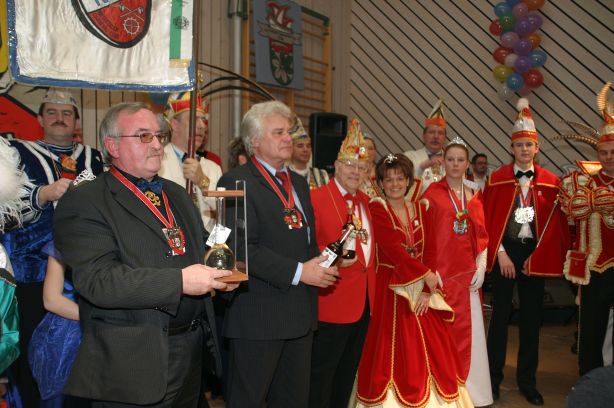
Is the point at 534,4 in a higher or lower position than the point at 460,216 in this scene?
higher

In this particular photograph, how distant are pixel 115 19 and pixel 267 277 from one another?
1.30 m

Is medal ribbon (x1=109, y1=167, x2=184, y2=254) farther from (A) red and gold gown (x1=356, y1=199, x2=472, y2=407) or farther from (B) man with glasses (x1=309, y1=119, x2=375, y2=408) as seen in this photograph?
(A) red and gold gown (x1=356, y1=199, x2=472, y2=407)

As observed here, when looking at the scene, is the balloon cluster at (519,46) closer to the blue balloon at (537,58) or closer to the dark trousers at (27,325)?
the blue balloon at (537,58)

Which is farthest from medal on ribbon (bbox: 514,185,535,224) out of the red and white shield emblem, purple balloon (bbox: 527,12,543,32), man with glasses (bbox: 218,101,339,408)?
purple balloon (bbox: 527,12,543,32)

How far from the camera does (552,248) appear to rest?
3797mm

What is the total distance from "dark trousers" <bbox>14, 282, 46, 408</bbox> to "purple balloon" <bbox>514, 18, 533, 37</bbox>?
5.96 m

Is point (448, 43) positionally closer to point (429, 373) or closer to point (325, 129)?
point (325, 129)

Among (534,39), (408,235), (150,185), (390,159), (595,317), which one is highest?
(534,39)

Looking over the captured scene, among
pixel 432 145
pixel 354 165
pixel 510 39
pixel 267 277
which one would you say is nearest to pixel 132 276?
pixel 267 277

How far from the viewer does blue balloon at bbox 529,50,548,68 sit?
6609 mm

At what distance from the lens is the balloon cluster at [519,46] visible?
6645 mm

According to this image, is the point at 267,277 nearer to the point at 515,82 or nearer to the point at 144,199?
the point at 144,199

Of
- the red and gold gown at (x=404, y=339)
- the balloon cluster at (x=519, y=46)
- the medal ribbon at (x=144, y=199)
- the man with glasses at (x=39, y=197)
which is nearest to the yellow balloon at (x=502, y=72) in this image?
the balloon cluster at (x=519, y=46)

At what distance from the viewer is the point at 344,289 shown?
2.97 meters
